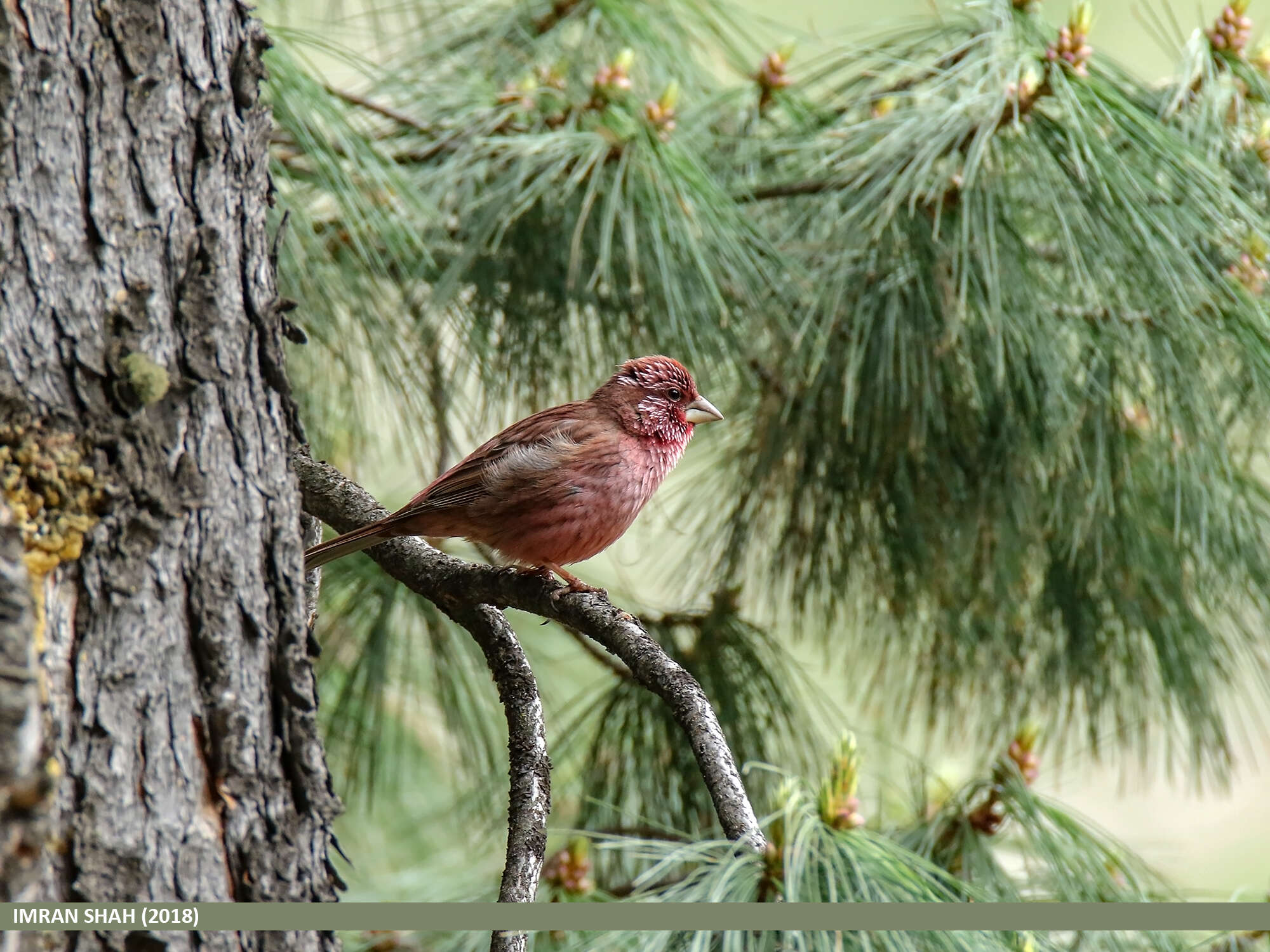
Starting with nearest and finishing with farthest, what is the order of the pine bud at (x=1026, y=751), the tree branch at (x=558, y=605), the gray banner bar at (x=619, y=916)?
1. the gray banner bar at (x=619, y=916)
2. the tree branch at (x=558, y=605)
3. the pine bud at (x=1026, y=751)

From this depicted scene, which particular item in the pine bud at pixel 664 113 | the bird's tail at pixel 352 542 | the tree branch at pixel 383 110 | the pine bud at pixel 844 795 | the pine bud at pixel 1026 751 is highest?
the tree branch at pixel 383 110

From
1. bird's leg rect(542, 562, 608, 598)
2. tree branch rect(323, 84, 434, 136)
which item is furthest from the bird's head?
tree branch rect(323, 84, 434, 136)

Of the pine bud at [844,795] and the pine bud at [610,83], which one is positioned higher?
the pine bud at [610,83]

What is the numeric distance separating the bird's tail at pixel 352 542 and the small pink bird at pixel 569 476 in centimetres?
7

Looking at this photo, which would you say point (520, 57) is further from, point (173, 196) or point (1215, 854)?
point (1215, 854)

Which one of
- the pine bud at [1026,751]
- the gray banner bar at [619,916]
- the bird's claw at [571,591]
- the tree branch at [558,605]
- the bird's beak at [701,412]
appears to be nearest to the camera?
the gray banner bar at [619,916]

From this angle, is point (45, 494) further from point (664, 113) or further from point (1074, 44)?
point (1074, 44)

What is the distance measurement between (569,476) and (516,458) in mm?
125

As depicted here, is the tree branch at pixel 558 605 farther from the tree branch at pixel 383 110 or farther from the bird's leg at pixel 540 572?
the tree branch at pixel 383 110

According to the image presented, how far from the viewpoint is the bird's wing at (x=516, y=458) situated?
238 cm

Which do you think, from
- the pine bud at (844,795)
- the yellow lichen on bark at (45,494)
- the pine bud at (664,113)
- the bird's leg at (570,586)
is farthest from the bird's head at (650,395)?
the yellow lichen on bark at (45,494)

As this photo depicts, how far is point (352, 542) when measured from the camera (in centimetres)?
212

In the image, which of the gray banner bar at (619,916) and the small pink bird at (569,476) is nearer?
the gray banner bar at (619,916)

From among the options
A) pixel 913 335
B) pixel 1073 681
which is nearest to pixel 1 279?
pixel 913 335
